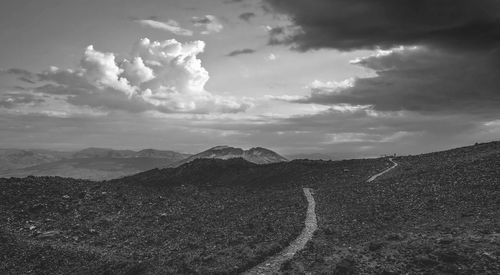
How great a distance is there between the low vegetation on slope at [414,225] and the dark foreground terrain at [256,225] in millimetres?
93

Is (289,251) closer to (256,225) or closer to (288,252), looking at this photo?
(288,252)

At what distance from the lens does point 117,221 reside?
42750 mm

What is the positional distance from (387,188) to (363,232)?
17742 millimetres

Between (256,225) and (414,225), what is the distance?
14125 mm

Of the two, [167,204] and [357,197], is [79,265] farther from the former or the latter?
[357,197]

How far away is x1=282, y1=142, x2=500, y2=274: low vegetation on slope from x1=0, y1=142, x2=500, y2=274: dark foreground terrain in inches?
3.7

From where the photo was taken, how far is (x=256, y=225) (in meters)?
36.3

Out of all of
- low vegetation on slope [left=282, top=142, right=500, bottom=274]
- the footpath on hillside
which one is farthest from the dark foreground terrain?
the footpath on hillside

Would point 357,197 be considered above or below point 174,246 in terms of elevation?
above

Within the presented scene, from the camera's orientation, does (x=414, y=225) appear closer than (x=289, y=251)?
No

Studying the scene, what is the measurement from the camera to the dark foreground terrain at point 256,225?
25.4m

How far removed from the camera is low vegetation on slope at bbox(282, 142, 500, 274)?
2345 cm

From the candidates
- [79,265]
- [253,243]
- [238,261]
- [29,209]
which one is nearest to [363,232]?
[253,243]

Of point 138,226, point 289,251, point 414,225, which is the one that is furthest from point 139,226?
point 414,225
